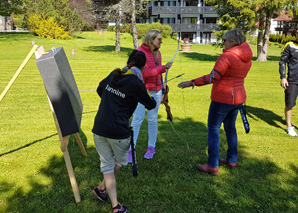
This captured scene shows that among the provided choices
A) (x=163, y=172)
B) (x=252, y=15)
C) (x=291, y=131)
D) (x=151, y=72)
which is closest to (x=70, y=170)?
(x=163, y=172)

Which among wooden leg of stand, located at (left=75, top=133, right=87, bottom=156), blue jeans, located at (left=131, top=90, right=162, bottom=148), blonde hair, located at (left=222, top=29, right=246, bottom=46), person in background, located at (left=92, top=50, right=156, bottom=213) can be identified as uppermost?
blonde hair, located at (left=222, top=29, right=246, bottom=46)

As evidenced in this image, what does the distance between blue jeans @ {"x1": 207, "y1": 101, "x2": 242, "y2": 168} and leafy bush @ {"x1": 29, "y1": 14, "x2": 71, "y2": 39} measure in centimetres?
3512

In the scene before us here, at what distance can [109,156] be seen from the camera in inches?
129

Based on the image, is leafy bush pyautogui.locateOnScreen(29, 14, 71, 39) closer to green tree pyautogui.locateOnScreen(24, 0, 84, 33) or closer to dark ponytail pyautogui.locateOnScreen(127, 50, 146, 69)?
green tree pyautogui.locateOnScreen(24, 0, 84, 33)

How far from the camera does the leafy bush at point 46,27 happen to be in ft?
116

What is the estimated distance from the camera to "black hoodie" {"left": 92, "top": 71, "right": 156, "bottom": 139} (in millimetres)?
3018

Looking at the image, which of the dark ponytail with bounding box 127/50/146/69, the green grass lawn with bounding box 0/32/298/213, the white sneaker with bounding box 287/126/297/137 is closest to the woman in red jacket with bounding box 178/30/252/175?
the green grass lawn with bounding box 0/32/298/213

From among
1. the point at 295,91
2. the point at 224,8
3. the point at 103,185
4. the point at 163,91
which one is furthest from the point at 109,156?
the point at 224,8

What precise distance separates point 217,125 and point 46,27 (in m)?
36.1

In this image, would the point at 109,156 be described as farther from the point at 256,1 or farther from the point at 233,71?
the point at 256,1

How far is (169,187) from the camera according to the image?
13.1 feet

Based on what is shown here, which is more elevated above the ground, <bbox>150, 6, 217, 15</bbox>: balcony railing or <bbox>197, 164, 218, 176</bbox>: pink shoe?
<bbox>150, 6, 217, 15</bbox>: balcony railing

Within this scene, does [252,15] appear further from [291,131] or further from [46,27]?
[46,27]

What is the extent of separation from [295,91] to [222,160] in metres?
2.74
